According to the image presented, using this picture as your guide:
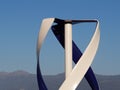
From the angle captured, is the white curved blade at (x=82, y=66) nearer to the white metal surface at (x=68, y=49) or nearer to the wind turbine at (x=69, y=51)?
the wind turbine at (x=69, y=51)

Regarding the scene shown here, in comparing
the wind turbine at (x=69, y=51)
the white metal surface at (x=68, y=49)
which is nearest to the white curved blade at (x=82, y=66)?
the wind turbine at (x=69, y=51)

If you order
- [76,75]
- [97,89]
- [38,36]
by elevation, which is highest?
[38,36]

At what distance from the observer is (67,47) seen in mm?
30578

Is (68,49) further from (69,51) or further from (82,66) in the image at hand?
(82,66)

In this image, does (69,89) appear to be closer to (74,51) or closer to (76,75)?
(76,75)

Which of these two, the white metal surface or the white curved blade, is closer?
the white curved blade

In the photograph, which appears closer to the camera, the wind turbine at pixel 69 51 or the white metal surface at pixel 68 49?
the wind turbine at pixel 69 51

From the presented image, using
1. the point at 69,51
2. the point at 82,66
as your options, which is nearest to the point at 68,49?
the point at 69,51

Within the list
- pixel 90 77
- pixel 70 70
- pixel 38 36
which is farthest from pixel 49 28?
pixel 90 77

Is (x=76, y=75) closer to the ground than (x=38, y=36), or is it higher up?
closer to the ground

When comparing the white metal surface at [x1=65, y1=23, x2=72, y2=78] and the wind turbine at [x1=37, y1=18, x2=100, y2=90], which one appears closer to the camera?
the wind turbine at [x1=37, y1=18, x2=100, y2=90]

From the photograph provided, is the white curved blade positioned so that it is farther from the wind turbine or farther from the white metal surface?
the white metal surface

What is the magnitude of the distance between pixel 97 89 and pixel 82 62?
4.95 meters

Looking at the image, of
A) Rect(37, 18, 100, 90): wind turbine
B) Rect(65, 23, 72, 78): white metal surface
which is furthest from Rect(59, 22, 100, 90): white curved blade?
Rect(65, 23, 72, 78): white metal surface
